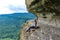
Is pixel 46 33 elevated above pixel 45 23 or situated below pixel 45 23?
below

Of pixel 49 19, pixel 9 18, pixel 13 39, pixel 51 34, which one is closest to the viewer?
pixel 51 34

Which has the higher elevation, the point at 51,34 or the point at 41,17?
the point at 41,17

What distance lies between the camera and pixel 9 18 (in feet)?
58.7

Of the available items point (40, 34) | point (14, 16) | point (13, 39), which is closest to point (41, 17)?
point (40, 34)

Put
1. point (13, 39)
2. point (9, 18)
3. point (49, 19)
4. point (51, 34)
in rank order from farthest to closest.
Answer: point (9, 18) → point (13, 39) → point (49, 19) → point (51, 34)

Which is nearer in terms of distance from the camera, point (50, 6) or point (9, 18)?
point (50, 6)

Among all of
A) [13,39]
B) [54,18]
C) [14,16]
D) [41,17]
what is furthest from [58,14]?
[14,16]

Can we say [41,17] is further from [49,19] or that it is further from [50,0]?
[50,0]

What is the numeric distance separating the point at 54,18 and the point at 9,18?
1348 centimetres

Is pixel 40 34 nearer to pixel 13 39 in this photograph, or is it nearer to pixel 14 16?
pixel 13 39

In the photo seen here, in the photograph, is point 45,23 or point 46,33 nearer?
point 46,33

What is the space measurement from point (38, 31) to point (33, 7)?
637 mm

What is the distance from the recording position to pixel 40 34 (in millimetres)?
4531

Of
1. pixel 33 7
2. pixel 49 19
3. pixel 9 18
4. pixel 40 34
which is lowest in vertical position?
pixel 9 18
